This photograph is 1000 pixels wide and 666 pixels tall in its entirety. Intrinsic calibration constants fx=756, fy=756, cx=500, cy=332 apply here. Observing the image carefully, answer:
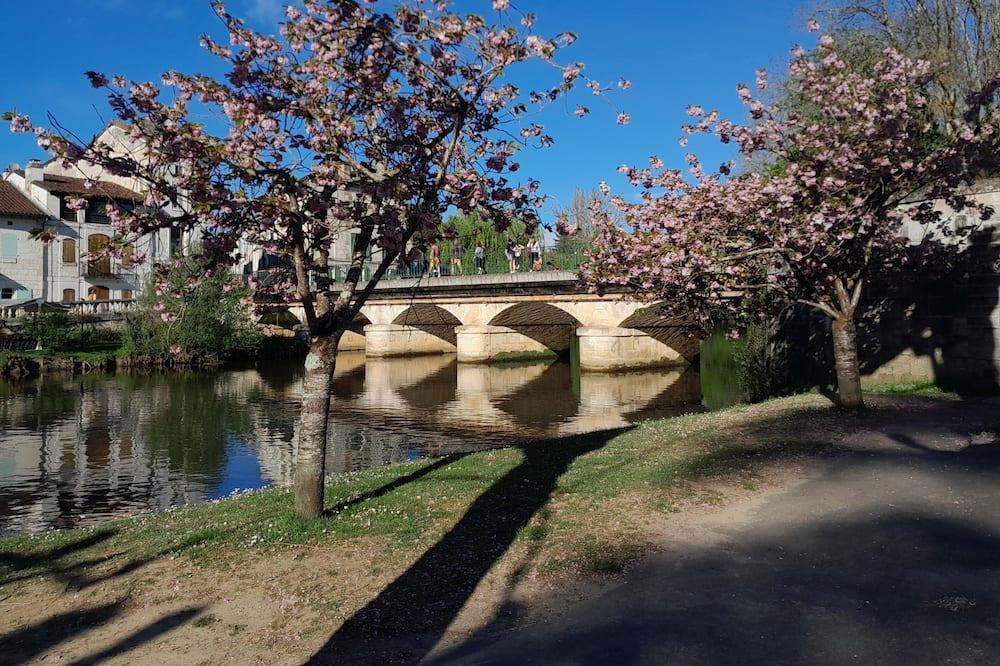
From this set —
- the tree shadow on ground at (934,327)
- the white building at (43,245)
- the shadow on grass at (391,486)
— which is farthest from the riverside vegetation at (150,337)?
the tree shadow on ground at (934,327)

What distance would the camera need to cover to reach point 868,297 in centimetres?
1872

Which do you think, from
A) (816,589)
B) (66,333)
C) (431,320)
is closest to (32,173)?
(66,333)

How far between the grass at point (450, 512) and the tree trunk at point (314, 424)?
0.27 m

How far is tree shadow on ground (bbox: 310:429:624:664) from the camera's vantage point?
5.62 m

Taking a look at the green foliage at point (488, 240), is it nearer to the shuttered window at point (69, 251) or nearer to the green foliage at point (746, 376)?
the green foliage at point (746, 376)

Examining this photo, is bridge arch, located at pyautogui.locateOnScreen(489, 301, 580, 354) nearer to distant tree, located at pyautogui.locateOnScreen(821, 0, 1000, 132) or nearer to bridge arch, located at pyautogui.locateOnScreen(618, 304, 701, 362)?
bridge arch, located at pyautogui.locateOnScreen(618, 304, 701, 362)

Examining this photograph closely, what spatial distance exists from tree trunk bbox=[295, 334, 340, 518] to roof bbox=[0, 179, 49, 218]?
53.6 m

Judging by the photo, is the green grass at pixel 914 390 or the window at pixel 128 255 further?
the green grass at pixel 914 390

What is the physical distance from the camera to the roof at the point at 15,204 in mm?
53031

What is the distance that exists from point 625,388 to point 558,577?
28.5 meters

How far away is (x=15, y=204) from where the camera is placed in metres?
54.2

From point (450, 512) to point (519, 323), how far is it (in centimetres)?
4184

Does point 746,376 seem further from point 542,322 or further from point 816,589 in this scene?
point 542,322

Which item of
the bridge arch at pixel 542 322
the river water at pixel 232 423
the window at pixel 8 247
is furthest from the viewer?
the window at pixel 8 247
